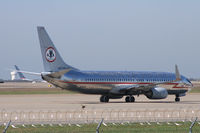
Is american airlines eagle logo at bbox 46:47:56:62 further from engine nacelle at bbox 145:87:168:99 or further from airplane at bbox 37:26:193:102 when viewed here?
engine nacelle at bbox 145:87:168:99

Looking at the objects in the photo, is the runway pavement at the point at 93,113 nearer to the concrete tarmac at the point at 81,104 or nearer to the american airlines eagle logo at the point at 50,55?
the concrete tarmac at the point at 81,104

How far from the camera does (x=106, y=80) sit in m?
54.2

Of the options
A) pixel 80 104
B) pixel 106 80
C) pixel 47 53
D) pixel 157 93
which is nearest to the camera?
pixel 47 53

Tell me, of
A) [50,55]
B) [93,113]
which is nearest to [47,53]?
A: [50,55]

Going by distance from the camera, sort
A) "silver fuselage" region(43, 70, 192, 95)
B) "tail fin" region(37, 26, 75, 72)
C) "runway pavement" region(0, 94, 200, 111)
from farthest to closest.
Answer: "silver fuselage" region(43, 70, 192, 95), "tail fin" region(37, 26, 75, 72), "runway pavement" region(0, 94, 200, 111)

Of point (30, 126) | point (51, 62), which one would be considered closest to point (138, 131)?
point (30, 126)

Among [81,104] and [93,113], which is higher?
[81,104]

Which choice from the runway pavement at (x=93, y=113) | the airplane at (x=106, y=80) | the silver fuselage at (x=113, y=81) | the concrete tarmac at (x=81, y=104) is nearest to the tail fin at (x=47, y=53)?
the airplane at (x=106, y=80)

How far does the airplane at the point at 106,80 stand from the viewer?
49.7 metres

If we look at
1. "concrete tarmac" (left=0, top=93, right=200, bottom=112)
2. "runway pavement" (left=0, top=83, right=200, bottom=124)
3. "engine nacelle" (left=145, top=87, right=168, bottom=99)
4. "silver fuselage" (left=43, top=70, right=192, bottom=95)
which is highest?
"silver fuselage" (left=43, top=70, right=192, bottom=95)

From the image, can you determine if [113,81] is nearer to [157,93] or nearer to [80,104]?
[157,93]

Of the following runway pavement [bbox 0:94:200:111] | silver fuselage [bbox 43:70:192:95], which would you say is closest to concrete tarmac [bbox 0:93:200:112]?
runway pavement [bbox 0:94:200:111]

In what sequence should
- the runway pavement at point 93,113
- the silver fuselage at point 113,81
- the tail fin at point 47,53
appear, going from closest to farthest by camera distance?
1. the runway pavement at point 93,113
2. the tail fin at point 47,53
3. the silver fuselage at point 113,81

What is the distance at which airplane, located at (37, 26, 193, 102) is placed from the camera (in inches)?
1956
